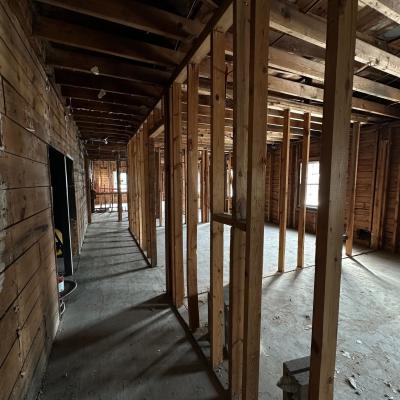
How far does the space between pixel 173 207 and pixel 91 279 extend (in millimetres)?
1753

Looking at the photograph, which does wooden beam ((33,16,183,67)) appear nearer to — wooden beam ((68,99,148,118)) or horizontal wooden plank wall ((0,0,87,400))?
horizontal wooden plank wall ((0,0,87,400))

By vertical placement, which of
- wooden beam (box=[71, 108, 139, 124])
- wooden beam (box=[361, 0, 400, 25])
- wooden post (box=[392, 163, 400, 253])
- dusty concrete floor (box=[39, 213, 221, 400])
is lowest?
dusty concrete floor (box=[39, 213, 221, 400])

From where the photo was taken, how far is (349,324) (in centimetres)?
221

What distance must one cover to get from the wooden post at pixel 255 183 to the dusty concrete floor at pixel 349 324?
532 mm

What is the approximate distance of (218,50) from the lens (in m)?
1.46

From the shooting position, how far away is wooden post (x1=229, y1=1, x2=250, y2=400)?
1.19 m

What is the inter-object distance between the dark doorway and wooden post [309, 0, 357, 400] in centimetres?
326

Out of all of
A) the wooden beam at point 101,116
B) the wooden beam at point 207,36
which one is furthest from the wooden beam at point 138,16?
the wooden beam at point 101,116

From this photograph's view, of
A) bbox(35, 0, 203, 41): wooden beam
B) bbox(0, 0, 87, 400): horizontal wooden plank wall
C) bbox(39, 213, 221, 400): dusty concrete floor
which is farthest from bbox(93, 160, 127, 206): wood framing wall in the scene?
bbox(35, 0, 203, 41): wooden beam

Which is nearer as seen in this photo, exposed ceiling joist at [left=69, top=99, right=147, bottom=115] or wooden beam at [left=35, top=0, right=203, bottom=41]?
wooden beam at [left=35, top=0, right=203, bottom=41]

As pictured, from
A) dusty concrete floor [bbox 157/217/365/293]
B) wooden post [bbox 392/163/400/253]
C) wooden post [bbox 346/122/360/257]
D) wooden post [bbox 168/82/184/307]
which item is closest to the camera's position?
wooden post [bbox 168/82/184/307]

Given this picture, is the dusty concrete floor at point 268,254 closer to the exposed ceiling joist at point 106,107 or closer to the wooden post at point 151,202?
the wooden post at point 151,202

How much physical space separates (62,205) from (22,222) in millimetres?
2101

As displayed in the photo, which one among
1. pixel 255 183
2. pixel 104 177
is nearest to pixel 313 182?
pixel 255 183
